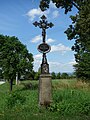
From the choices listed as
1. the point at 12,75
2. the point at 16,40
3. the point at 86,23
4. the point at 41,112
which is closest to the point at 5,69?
the point at 12,75

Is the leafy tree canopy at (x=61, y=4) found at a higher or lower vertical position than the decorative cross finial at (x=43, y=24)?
higher

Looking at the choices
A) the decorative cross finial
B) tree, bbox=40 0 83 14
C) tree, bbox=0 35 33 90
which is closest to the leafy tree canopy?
tree, bbox=40 0 83 14

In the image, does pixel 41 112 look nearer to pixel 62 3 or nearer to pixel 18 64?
pixel 62 3

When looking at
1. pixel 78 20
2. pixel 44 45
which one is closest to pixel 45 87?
pixel 44 45

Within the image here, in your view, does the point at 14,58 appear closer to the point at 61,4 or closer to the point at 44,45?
the point at 61,4

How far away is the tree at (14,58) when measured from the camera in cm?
4378

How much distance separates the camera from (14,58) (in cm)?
4388

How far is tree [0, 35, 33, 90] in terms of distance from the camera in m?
43.8

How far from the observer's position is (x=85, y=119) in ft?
38.7

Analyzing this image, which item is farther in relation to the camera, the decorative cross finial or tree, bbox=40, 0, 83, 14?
tree, bbox=40, 0, 83, 14

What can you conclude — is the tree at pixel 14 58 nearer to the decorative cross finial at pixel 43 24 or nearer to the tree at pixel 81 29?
the tree at pixel 81 29

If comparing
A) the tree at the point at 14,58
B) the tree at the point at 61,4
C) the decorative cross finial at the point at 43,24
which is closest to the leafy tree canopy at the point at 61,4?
the tree at the point at 61,4

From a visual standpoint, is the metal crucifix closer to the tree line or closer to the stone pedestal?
the stone pedestal

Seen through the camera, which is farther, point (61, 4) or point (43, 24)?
point (61, 4)
